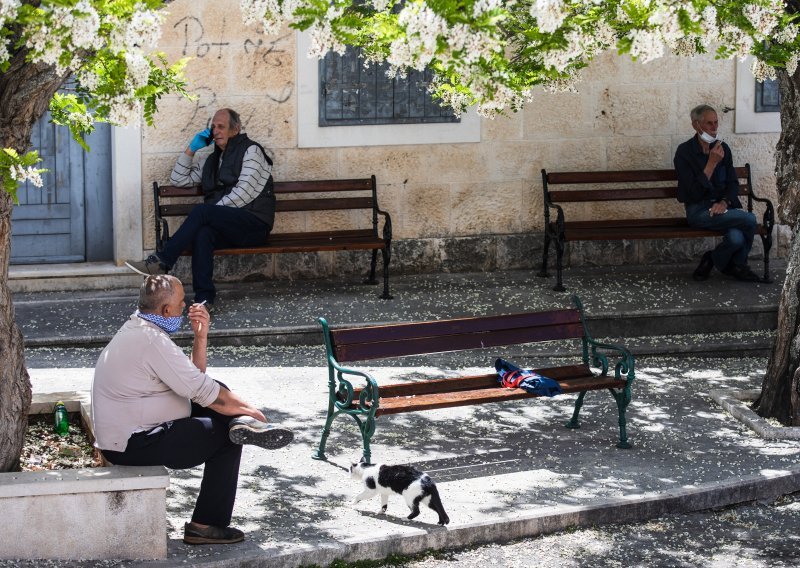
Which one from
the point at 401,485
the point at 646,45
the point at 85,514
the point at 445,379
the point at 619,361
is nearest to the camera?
the point at 646,45

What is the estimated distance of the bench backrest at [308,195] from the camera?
11.4 metres

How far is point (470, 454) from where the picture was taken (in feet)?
24.7

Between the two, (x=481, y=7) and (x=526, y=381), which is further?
(x=526, y=381)

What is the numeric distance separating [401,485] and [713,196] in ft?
21.1

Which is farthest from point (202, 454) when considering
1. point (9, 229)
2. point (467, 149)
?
point (467, 149)

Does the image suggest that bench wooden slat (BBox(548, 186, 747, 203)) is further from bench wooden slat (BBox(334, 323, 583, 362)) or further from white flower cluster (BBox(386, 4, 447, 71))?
white flower cluster (BBox(386, 4, 447, 71))

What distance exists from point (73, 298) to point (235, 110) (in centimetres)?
208

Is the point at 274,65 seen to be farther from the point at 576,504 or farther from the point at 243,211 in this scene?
the point at 576,504

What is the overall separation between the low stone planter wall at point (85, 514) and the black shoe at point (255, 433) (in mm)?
350

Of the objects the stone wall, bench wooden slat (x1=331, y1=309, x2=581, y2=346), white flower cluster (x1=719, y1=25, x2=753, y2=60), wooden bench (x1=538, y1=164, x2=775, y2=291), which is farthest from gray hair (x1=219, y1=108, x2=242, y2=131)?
white flower cluster (x1=719, y1=25, x2=753, y2=60)

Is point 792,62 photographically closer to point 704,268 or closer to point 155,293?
point 155,293

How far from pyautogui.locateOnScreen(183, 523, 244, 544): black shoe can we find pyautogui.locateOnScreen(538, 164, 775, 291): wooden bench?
5850 mm

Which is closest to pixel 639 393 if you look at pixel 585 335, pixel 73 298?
pixel 585 335

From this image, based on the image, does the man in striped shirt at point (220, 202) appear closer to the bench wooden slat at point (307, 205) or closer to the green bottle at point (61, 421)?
the bench wooden slat at point (307, 205)
